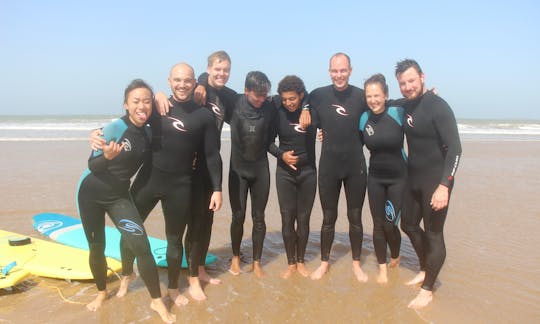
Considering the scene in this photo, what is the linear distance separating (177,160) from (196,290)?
1.17 m

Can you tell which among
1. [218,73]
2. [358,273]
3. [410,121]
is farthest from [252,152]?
[358,273]

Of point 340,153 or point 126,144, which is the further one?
point 340,153

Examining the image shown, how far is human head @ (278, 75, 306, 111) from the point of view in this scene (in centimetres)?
371

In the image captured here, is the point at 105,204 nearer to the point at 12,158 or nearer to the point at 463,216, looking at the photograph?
the point at 463,216

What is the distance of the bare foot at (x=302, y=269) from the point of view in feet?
12.7

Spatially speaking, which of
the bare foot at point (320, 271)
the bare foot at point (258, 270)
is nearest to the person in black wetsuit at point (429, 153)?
the bare foot at point (320, 271)

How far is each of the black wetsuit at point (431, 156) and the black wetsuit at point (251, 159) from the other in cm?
131

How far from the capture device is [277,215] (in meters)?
5.93

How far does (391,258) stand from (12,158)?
10192 millimetres

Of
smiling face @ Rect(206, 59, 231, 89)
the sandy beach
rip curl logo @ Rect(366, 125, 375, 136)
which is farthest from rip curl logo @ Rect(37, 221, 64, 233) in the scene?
rip curl logo @ Rect(366, 125, 375, 136)

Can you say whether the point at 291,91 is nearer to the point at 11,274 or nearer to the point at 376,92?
the point at 376,92

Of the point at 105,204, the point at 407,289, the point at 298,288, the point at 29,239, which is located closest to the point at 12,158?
the point at 29,239

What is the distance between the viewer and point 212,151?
3.35 m

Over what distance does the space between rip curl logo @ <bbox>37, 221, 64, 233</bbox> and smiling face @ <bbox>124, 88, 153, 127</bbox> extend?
2.73m
